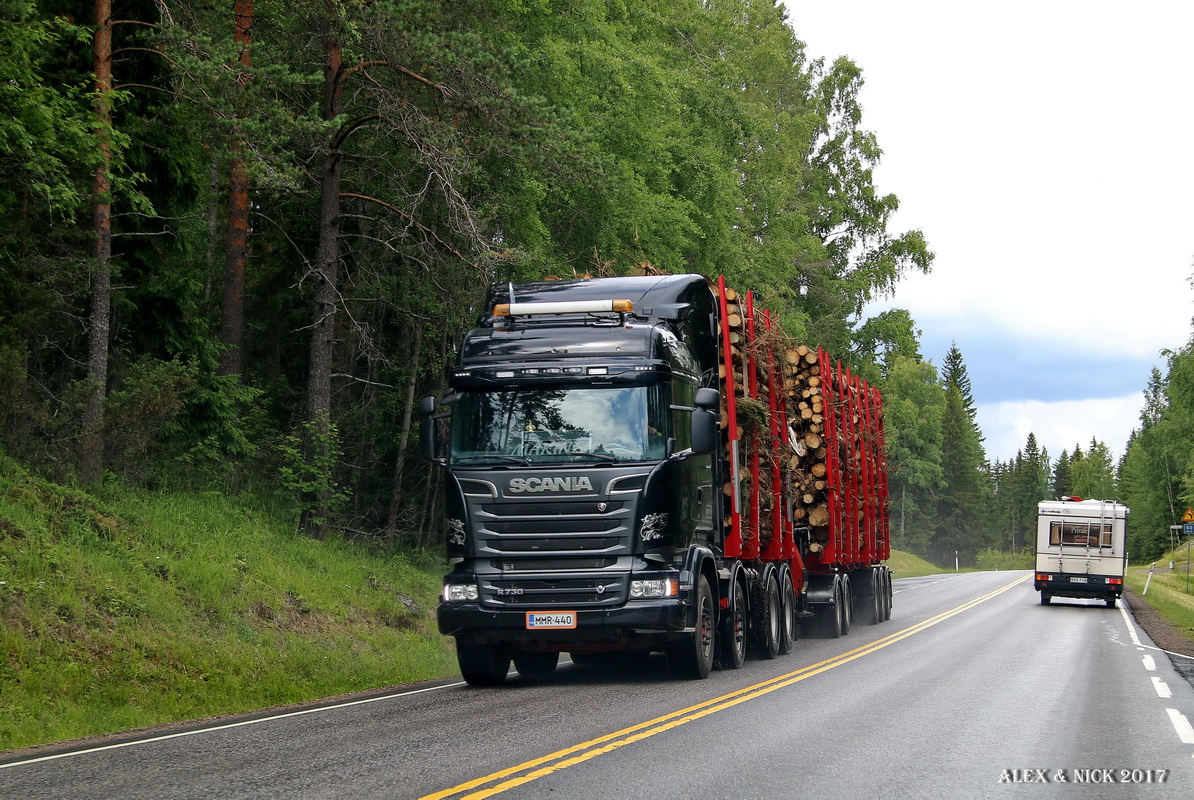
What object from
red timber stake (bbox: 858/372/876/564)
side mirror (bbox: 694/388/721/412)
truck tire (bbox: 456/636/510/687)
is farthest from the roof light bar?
red timber stake (bbox: 858/372/876/564)

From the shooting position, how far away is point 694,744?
8398 mm

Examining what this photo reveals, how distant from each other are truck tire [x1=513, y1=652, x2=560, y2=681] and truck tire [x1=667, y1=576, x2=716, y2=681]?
5.54 feet

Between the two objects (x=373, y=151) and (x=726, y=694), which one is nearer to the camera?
(x=726, y=694)

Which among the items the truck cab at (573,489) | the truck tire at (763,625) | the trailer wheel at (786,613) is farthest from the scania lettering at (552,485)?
the trailer wheel at (786,613)

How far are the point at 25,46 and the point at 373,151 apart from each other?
9258mm

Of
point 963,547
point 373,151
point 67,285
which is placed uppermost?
point 373,151

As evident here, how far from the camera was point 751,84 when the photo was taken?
44062 millimetres

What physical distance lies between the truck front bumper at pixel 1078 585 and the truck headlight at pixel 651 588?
24.9 metres

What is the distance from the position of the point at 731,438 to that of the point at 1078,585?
23.0m

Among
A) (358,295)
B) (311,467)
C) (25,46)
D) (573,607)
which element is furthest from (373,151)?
(573,607)

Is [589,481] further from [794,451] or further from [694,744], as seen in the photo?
[794,451]

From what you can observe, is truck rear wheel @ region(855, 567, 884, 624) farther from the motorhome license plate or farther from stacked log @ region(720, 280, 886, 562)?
the motorhome license plate

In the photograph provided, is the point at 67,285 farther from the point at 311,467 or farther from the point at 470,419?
the point at 470,419

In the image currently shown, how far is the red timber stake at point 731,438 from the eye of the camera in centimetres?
1426
